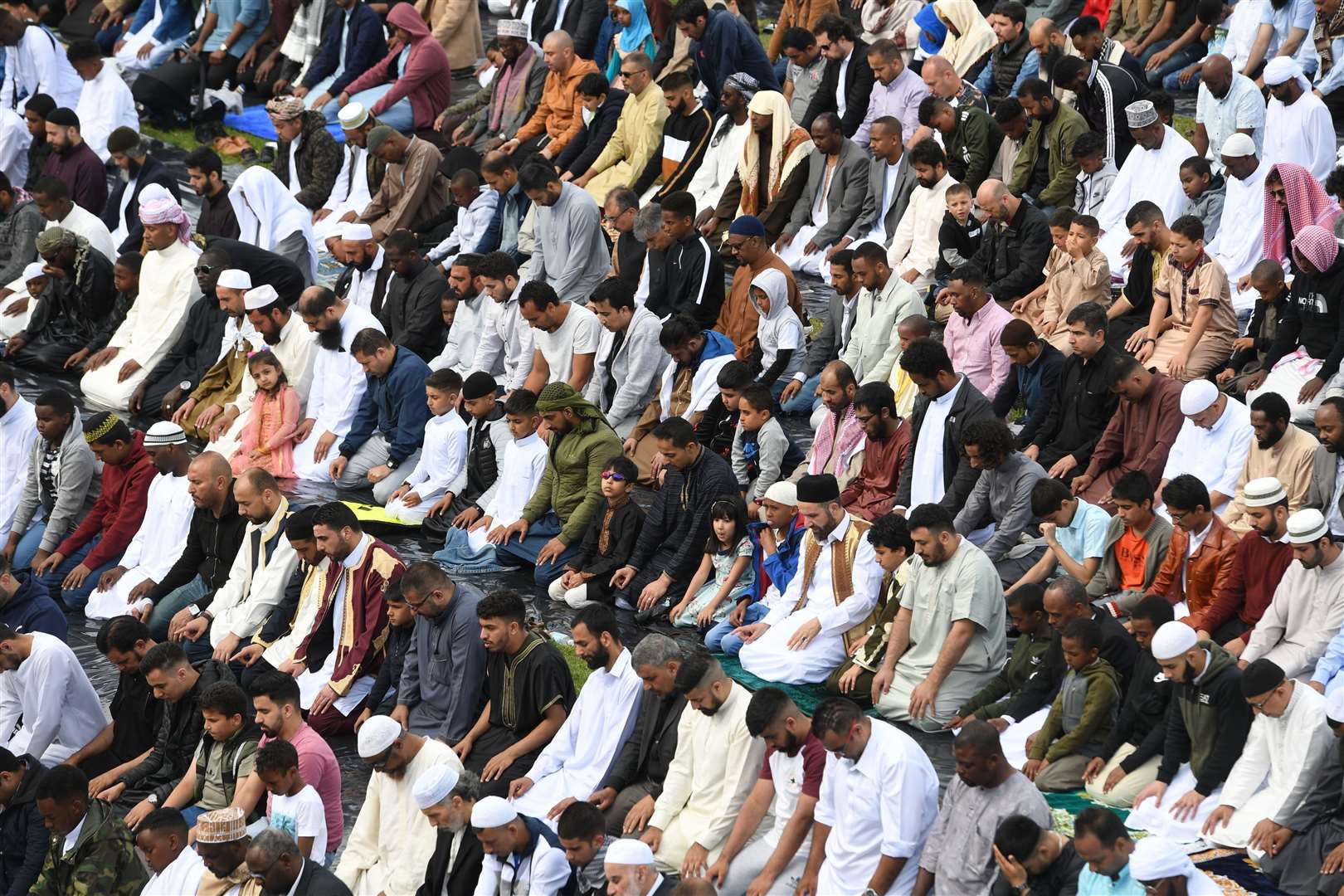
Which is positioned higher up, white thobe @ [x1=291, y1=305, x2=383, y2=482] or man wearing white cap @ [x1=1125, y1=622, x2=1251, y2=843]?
man wearing white cap @ [x1=1125, y1=622, x2=1251, y2=843]

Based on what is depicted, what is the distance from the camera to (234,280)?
489 inches

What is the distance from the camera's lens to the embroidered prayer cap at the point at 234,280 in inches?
489

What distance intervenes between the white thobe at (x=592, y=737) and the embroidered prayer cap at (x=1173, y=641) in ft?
7.21

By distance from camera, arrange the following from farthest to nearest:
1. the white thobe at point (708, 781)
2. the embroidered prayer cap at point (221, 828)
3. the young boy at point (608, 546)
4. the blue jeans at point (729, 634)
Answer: the young boy at point (608, 546) → the blue jeans at point (729, 634) → the white thobe at point (708, 781) → the embroidered prayer cap at point (221, 828)

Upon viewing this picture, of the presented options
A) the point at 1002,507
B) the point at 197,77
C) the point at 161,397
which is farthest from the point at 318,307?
the point at 197,77

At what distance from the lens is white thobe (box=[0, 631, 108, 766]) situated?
30.6 feet

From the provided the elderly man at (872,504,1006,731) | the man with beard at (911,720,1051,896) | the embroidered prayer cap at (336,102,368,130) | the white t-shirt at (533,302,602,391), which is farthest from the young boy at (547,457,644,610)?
the embroidered prayer cap at (336,102,368,130)

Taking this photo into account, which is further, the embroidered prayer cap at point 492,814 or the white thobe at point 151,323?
the white thobe at point 151,323

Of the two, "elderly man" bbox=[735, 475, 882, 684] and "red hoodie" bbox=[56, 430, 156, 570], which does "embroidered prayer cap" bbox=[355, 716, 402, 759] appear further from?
"red hoodie" bbox=[56, 430, 156, 570]

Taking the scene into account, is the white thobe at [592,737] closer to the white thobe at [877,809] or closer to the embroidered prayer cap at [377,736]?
the embroidered prayer cap at [377,736]

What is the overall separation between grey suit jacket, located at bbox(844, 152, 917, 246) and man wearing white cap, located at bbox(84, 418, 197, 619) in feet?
15.0

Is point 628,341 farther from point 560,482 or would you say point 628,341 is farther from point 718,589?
point 718,589

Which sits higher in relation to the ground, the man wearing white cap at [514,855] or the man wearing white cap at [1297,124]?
the man wearing white cap at [1297,124]

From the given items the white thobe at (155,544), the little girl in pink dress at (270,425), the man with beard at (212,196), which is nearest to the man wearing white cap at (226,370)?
the little girl in pink dress at (270,425)
